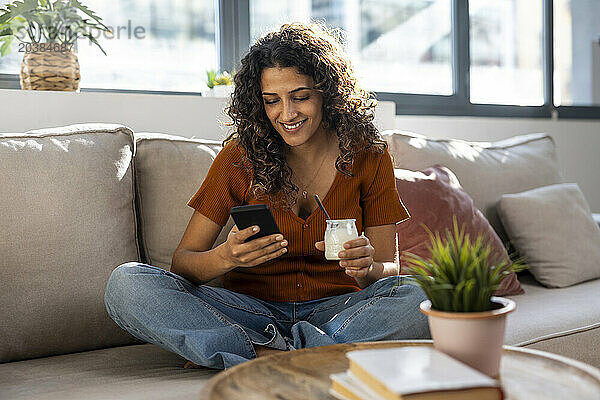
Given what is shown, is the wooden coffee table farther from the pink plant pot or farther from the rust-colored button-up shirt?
the rust-colored button-up shirt

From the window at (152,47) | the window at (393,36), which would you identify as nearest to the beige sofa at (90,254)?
the window at (152,47)

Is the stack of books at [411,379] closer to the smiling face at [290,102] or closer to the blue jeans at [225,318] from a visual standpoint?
the blue jeans at [225,318]

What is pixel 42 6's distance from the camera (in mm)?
2334

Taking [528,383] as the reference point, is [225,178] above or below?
above

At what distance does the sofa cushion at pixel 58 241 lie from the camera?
5.62ft

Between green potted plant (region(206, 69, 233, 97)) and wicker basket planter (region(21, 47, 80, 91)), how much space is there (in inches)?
20.8

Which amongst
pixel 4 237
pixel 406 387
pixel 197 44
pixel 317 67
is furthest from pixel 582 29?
pixel 406 387

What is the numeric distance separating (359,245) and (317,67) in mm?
543

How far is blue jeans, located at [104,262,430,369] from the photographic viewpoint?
5.07 ft

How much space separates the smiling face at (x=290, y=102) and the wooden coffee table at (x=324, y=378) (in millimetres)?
795

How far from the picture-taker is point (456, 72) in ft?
11.7

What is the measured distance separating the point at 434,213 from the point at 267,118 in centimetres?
65

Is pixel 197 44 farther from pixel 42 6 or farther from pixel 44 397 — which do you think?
pixel 44 397

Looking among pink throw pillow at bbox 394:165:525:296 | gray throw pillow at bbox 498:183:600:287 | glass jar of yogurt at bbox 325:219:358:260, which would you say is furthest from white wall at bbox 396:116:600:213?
glass jar of yogurt at bbox 325:219:358:260
